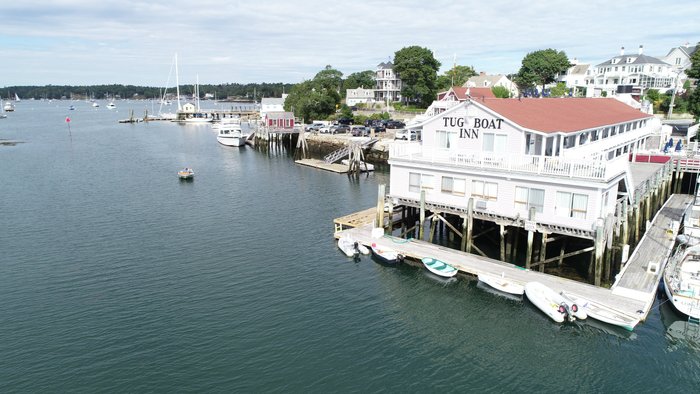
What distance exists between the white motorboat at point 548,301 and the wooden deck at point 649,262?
3.62 m

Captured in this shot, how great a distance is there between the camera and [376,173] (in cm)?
7244

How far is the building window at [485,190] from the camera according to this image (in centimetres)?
3164

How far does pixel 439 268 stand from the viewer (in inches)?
1213

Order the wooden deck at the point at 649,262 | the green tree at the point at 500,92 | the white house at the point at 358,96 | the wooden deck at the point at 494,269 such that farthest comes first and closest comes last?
the white house at the point at 358,96
the green tree at the point at 500,92
the wooden deck at the point at 649,262
the wooden deck at the point at 494,269

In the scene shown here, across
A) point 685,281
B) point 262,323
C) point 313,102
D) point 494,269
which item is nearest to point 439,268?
point 494,269

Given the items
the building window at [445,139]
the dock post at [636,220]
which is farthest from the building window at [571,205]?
the dock post at [636,220]

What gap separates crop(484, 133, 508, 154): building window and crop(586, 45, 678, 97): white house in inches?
3747

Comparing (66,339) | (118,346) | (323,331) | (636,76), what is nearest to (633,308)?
(323,331)

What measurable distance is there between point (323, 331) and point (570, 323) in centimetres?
1308

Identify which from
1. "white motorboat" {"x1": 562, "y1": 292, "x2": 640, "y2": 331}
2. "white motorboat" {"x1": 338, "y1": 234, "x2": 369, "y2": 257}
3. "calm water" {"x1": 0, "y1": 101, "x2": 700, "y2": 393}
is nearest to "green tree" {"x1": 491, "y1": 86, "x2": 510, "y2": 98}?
"calm water" {"x1": 0, "y1": 101, "x2": 700, "y2": 393}

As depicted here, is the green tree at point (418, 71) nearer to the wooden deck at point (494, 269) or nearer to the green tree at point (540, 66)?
the green tree at point (540, 66)

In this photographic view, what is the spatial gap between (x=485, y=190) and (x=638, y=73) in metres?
109

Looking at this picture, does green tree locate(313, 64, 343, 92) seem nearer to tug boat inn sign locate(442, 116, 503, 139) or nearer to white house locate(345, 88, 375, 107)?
white house locate(345, 88, 375, 107)

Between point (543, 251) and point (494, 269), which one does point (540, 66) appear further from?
point (494, 269)
